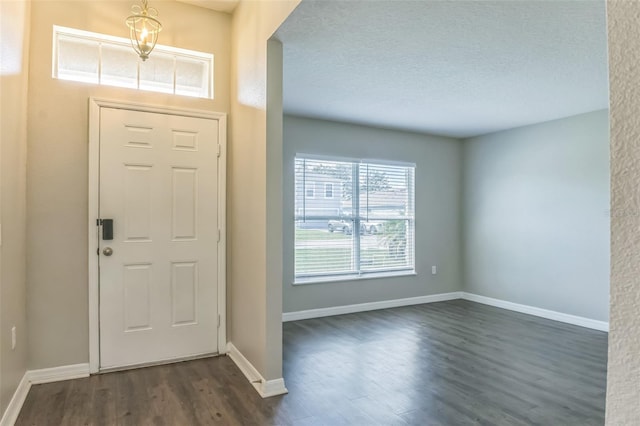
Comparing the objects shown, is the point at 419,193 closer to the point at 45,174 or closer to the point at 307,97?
the point at 307,97

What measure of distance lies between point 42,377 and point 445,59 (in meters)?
3.86

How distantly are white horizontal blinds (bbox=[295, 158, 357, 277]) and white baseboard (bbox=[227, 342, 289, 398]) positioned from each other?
1.67 meters

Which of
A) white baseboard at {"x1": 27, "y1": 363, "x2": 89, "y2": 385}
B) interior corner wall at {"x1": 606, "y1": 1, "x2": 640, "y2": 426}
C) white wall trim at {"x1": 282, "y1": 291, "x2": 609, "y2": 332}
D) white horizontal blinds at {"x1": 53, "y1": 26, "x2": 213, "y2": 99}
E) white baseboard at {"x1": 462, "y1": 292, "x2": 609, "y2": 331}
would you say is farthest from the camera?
white wall trim at {"x1": 282, "y1": 291, "x2": 609, "y2": 332}

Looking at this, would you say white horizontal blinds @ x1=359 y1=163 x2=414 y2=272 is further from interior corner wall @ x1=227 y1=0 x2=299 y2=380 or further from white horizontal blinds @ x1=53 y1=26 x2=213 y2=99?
white horizontal blinds @ x1=53 y1=26 x2=213 y2=99

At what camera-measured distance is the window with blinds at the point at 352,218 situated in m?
4.68

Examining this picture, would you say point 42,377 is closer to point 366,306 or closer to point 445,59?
point 366,306

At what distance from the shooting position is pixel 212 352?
329 centimetres

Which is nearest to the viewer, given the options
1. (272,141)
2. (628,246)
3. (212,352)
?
(628,246)

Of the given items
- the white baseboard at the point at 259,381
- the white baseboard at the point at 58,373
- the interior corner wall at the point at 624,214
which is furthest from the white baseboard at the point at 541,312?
the white baseboard at the point at 58,373

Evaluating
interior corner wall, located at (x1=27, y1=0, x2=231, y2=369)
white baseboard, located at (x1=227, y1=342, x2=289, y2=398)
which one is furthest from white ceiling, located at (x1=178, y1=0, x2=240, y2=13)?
white baseboard, located at (x1=227, y1=342, x2=289, y2=398)

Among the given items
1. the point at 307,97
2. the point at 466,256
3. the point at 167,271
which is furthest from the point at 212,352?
the point at 466,256

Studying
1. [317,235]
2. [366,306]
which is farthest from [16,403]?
[366,306]

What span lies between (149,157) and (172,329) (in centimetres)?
145

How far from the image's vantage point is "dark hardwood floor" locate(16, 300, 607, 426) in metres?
2.33
